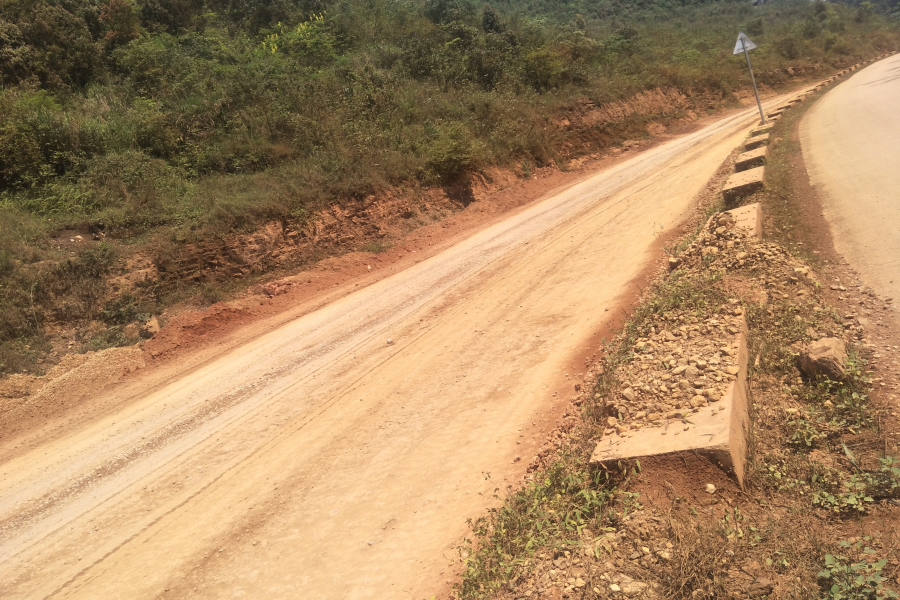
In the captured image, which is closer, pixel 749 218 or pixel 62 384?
pixel 749 218

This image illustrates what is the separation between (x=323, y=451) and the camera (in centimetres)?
599

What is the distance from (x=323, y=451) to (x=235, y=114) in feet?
44.0

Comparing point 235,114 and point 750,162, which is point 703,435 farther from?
point 235,114

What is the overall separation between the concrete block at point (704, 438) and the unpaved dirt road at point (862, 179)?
9.36 ft

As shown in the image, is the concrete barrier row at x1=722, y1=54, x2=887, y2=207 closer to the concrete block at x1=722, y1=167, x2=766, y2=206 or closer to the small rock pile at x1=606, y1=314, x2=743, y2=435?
the concrete block at x1=722, y1=167, x2=766, y2=206

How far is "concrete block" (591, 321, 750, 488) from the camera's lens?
3.46 metres

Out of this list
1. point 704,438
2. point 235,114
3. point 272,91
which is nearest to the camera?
point 704,438

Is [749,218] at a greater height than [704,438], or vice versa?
[749,218]

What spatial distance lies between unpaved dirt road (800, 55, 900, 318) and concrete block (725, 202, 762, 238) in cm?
92

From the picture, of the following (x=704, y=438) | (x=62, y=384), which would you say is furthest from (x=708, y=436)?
(x=62, y=384)

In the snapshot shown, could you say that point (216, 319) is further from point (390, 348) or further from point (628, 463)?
point (628, 463)

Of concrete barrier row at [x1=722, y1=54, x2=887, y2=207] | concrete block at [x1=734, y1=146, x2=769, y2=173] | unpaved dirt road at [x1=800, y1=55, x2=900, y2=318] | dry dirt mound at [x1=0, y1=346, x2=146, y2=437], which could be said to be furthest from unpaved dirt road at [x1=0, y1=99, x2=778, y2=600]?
unpaved dirt road at [x1=800, y1=55, x2=900, y2=318]

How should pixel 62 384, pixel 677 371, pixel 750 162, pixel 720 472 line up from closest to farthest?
pixel 720 472, pixel 677 371, pixel 62 384, pixel 750 162

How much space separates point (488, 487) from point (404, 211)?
11.3 m
